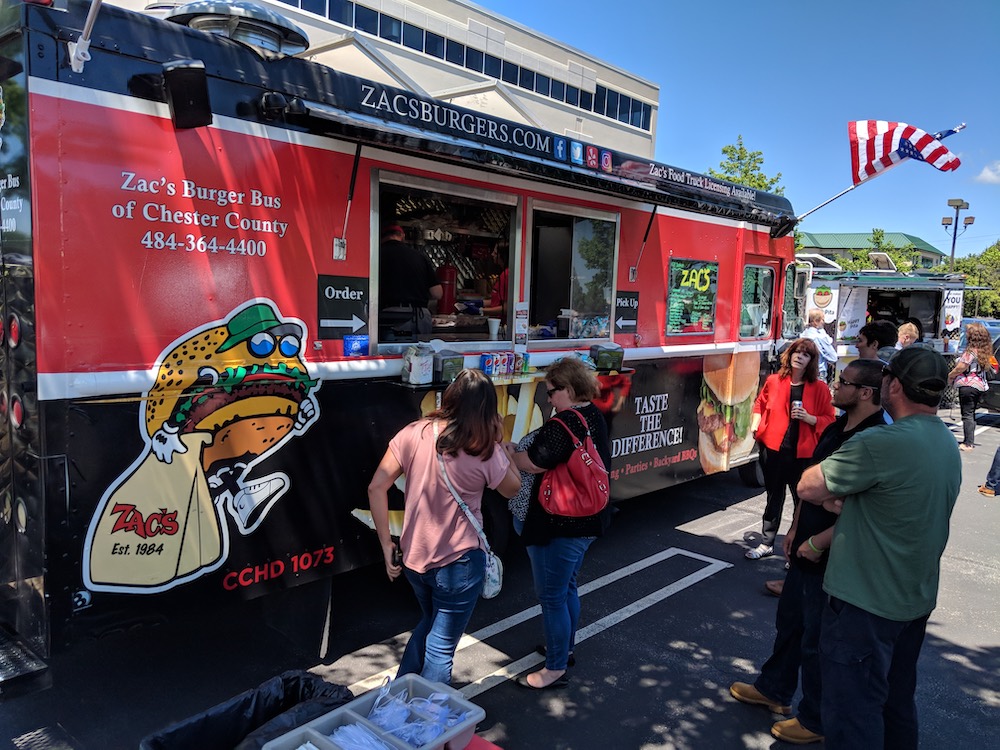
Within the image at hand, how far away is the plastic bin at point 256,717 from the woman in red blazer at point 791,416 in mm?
3704

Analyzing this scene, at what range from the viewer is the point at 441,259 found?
4.88 m

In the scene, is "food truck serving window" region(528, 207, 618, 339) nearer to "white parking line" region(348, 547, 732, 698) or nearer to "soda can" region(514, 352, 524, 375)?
"soda can" region(514, 352, 524, 375)

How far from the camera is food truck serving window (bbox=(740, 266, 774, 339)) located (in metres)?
6.90

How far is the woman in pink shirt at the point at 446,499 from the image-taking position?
9.44ft

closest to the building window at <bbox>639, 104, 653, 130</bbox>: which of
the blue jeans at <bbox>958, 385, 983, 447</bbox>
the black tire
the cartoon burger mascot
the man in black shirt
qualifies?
the blue jeans at <bbox>958, 385, 983, 447</bbox>

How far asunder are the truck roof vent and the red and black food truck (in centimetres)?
1

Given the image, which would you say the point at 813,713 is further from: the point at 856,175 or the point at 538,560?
the point at 856,175

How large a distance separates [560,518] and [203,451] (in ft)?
5.34

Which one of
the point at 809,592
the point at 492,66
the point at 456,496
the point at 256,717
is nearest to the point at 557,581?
the point at 456,496

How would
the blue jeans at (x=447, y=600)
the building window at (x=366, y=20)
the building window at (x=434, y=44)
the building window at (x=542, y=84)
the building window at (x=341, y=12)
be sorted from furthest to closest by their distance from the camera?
the building window at (x=542, y=84)
the building window at (x=434, y=44)
the building window at (x=366, y=20)
the building window at (x=341, y=12)
the blue jeans at (x=447, y=600)

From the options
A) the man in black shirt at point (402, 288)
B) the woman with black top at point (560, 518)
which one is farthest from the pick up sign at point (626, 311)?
the woman with black top at point (560, 518)

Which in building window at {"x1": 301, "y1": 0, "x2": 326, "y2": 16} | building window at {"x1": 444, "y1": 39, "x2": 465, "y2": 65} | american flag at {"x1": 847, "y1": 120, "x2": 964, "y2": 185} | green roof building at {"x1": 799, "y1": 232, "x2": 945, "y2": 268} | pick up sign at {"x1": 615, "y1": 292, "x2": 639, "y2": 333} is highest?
building window at {"x1": 444, "y1": 39, "x2": 465, "y2": 65}

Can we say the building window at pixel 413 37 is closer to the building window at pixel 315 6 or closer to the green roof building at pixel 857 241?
the building window at pixel 315 6

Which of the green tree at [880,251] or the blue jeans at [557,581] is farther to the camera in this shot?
the green tree at [880,251]
